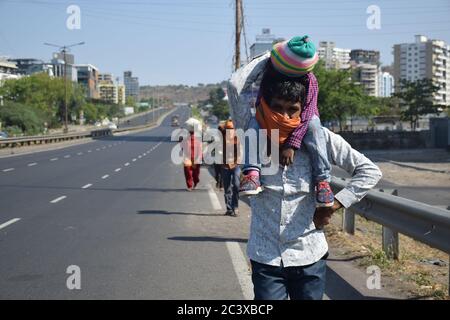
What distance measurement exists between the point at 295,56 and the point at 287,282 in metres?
1.19

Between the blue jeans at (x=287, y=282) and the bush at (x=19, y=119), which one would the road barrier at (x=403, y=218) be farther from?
the bush at (x=19, y=119)

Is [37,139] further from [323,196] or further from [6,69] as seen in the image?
[6,69]

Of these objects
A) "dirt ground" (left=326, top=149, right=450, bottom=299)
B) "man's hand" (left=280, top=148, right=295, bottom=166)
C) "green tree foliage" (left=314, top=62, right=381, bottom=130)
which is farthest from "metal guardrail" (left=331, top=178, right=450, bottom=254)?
"green tree foliage" (left=314, top=62, right=381, bottom=130)

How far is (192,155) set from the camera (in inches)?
641

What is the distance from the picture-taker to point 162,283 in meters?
6.61

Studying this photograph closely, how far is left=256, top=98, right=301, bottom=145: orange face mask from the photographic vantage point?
10.7 feet

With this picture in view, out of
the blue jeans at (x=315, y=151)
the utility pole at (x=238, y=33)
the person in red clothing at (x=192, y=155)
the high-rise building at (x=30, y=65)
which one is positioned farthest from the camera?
the high-rise building at (x=30, y=65)

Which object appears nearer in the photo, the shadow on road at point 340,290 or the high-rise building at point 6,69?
the shadow on road at point 340,290

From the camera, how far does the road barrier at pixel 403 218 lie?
18.9ft

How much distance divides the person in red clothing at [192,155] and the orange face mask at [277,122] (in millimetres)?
12812

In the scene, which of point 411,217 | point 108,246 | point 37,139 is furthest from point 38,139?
point 411,217

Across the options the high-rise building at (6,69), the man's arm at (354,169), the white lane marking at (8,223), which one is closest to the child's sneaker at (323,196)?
the man's arm at (354,169)
